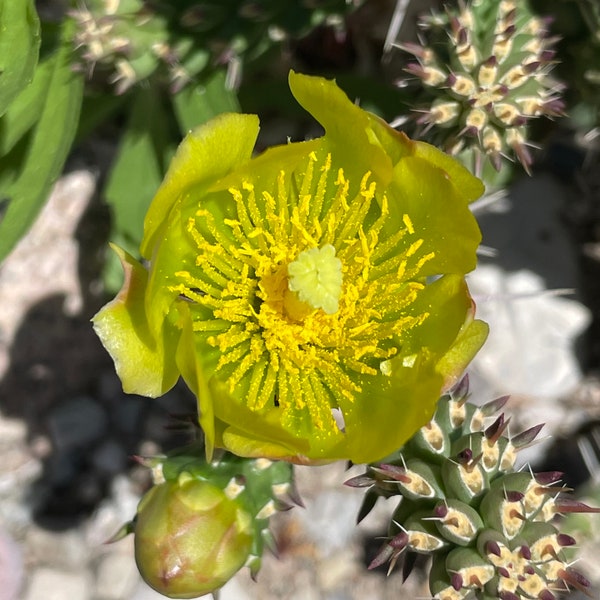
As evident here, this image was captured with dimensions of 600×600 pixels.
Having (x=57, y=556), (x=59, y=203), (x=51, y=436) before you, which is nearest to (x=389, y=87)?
(x=59, y=203)

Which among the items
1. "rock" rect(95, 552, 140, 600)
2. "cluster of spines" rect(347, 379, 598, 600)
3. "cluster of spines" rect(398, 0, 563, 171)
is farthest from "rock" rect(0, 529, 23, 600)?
"cluster of spines" rect(398, 0, 563, 171)

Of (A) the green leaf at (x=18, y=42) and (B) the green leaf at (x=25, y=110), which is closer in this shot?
(A) the green leaf at (x=18, y=42)

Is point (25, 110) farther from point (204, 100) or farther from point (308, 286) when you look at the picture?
point (308, 286)

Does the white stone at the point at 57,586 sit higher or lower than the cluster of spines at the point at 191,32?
lower

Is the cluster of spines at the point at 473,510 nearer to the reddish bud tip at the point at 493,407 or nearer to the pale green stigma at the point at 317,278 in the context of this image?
the reddish bud tip at the point at 493,407

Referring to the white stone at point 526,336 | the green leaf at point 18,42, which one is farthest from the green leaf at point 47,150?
the white stone at point 526,336

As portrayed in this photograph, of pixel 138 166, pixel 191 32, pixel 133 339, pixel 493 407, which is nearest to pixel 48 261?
pixel 138 166
